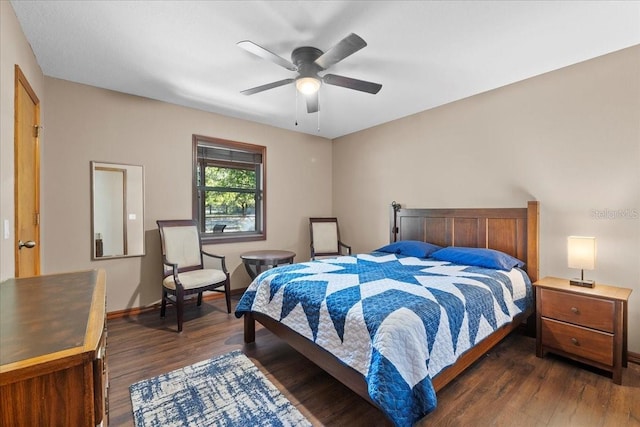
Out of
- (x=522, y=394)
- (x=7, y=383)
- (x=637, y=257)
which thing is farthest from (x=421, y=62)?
(x=7, y=383)

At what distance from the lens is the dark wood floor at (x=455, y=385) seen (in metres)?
1.79

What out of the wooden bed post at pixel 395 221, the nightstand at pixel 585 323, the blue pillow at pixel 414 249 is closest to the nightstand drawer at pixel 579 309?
the nightstand at pixel 585 323

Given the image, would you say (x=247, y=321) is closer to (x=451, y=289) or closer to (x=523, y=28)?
(x=451, y=289)

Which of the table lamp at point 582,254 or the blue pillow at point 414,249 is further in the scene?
the blue pillow at point 414,249

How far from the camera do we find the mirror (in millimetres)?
3301

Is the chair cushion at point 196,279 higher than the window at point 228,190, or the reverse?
the window at point 228,190

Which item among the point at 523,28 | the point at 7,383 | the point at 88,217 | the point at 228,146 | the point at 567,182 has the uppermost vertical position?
the point at 523,28

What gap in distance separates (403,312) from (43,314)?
5.49 ft

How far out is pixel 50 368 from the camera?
0.76 m

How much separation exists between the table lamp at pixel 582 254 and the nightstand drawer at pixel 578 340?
39 cm

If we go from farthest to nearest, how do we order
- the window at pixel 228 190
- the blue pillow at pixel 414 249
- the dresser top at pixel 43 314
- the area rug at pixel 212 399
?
the window at pixel 228 190 → the blue pillow at pixel 414 249 → the area rug at pixel 212 399 → the dresser top at pixel 43 314

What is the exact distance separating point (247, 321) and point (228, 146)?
8.59ft

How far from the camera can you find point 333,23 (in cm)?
213

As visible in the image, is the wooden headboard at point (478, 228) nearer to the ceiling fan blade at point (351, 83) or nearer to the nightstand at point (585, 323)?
the nightstand at point (585, 323)
